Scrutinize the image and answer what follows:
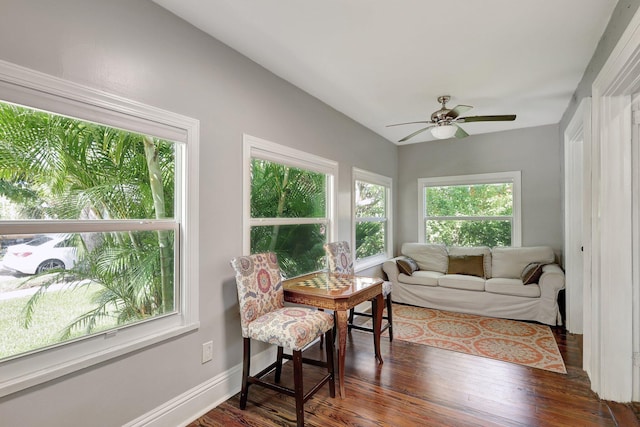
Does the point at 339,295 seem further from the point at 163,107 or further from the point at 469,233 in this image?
the point at 469,233

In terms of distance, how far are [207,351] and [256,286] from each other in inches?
20.9

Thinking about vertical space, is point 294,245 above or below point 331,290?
above

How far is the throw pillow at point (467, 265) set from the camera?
440 cm

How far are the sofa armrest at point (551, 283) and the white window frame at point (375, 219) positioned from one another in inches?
79.2

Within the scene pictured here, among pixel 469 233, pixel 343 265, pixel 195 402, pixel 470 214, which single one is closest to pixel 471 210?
pixel 470 214

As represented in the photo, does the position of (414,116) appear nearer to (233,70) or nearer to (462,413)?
(233,70)

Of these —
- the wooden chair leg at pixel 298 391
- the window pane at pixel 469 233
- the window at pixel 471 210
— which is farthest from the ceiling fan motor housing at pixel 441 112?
the wooden chair leg at pixel 298 391

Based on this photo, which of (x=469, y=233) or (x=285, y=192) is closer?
(x=285, y=192)

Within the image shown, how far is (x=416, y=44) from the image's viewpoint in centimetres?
234

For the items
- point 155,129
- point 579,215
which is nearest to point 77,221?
point 155,129

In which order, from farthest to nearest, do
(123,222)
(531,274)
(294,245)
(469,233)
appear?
(469,233) < (531,274) < (294,245) < (123,222)

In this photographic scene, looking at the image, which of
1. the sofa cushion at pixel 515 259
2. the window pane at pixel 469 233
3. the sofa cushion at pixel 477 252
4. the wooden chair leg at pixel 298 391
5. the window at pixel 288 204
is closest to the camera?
the wooden chair leg at pixel 298 391

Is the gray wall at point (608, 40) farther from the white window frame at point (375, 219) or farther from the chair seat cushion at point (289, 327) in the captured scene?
the chair seat cushion at point (289, 327)

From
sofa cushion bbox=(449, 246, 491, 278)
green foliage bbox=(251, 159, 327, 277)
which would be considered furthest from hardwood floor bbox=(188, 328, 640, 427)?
sofa cushion bbox=(449, 246, 491, 278)
